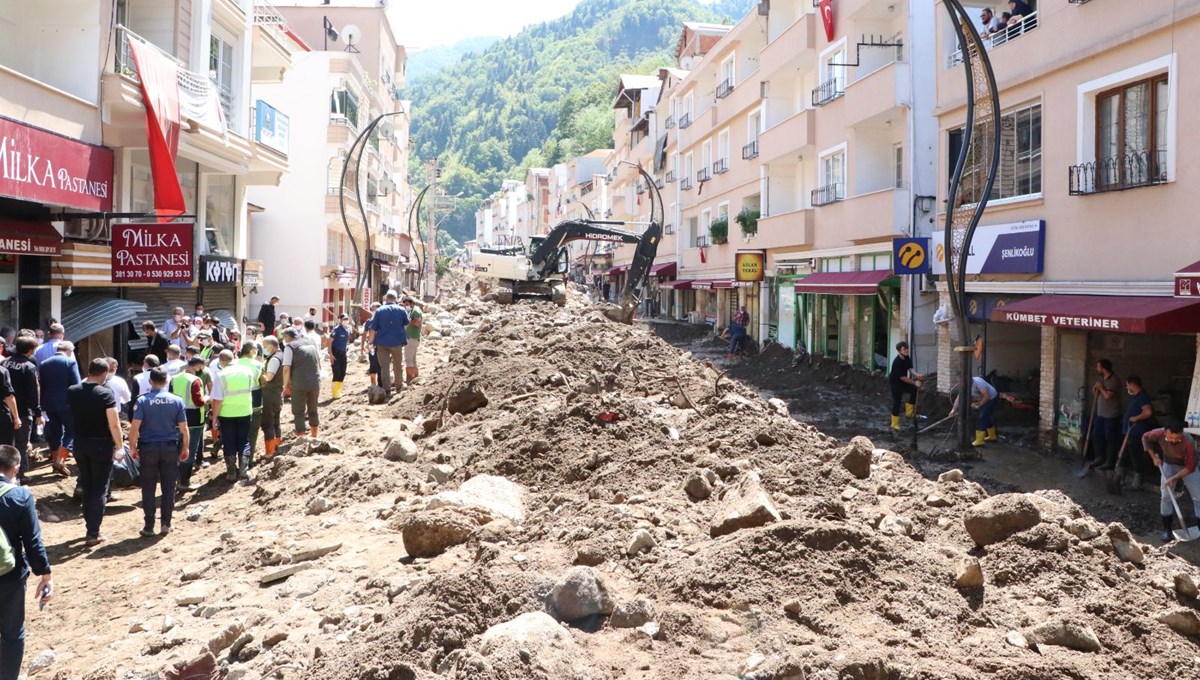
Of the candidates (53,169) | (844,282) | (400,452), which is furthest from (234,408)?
(844,282)

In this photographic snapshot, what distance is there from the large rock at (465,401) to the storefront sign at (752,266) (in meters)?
18.6

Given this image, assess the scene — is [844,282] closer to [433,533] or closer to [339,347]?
[339,347]

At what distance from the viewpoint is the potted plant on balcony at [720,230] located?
3741 centimetres

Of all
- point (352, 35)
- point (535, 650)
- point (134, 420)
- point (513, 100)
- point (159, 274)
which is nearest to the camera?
point (535, 650)

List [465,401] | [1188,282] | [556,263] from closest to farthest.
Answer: [1188,282]
[465,401]
[556,263]

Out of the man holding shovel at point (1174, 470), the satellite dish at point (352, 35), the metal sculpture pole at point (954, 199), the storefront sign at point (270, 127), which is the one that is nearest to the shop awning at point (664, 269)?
the satellite dish at point (352, 35)

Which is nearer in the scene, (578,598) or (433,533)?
(578,598)

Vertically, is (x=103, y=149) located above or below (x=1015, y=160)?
below

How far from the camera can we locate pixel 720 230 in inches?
1491

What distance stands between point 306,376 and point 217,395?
80.2 inches

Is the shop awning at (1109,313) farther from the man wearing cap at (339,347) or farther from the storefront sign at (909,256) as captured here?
the man wearing cap at (339,347)

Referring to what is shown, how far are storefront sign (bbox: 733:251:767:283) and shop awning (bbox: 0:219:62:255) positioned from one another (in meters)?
21.6

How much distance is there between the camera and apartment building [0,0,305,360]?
1323 centimetres

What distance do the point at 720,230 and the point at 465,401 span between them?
2526 cm
